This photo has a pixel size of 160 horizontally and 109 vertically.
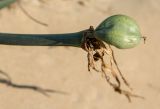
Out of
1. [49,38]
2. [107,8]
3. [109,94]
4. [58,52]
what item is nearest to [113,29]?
[49,38]

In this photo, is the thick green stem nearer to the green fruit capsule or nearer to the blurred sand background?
the green fruit capsule

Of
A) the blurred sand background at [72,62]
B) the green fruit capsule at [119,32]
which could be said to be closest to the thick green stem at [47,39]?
the green fruit capsule at [119,32]

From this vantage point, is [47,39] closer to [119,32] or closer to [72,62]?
[119,32]

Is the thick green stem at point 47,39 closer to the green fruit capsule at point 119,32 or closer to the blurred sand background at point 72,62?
the green fruit capsule at point 119,32

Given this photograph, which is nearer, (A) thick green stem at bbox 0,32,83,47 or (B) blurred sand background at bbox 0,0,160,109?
(A) thick green stem at bbox 0,32,83,47

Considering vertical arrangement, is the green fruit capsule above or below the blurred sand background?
below

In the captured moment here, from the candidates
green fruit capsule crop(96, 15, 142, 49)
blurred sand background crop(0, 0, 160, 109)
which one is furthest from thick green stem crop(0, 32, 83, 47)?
blurred sand background crop(0, 0, 160, 109)
